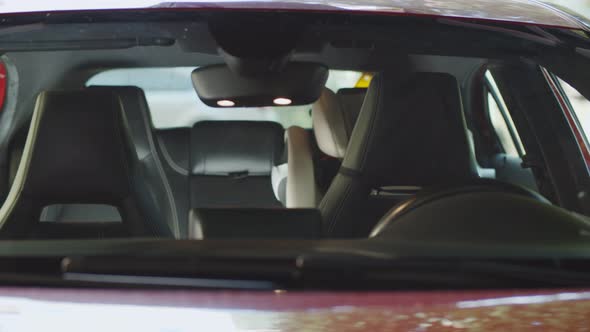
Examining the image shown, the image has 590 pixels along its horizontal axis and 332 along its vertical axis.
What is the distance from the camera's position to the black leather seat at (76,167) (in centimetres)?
229

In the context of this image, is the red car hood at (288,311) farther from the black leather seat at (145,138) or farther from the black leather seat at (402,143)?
the black leather seat at (145,138)

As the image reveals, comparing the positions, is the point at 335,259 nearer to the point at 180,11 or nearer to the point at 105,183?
the point at 180,11

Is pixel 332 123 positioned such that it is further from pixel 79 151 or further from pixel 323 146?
pixel 79 151

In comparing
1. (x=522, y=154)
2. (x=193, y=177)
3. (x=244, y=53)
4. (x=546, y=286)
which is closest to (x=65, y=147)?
(x=244, y=53)

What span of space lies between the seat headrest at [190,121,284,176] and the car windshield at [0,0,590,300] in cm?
40

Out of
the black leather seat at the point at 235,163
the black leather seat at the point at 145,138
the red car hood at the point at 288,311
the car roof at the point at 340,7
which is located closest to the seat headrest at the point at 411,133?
the car roof at the point at 340,7

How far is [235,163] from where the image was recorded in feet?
15.1

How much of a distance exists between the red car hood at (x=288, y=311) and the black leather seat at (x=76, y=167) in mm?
1026

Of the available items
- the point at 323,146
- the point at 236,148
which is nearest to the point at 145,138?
the point at 236,148

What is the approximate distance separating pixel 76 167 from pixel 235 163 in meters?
2.31

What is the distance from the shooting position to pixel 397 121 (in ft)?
8.40

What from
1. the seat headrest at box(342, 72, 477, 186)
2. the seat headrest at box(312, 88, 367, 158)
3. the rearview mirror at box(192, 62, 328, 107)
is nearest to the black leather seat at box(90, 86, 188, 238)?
the seat headrest at box(312, 88, 367, 158)

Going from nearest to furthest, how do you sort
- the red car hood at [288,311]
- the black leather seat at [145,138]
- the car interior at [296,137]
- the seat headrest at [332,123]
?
1. the red car hood at [288,311]
2. the car interior at [296,137]
3. the seat headrest at [332,123]
4. the black leather seat at [145,138]

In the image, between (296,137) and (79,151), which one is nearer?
(79,151)
